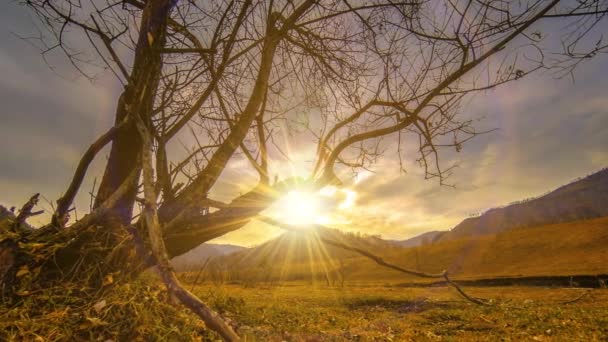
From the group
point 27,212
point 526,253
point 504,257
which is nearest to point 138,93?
point 27,212

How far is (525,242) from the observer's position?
37906mm

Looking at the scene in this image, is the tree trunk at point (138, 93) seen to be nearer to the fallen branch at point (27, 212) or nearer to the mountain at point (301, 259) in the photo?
the fallen branch at point (27, 212)

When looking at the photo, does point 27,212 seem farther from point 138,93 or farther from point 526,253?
point 526,253

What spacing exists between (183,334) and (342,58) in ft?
13.1

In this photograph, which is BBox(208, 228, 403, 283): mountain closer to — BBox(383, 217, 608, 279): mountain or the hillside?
the hillside

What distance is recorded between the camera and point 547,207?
11394 centimetres

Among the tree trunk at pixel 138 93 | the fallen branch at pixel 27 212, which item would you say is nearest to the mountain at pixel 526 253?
the tree trunk at pixel 138 93

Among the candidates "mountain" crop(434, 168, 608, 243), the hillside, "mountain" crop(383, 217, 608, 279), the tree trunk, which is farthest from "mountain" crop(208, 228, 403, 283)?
"mountain" crop(434, 168, 608, 243)

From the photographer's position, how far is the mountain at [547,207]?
339 feet

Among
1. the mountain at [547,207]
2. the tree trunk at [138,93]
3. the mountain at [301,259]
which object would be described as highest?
the mountain at [547,207]

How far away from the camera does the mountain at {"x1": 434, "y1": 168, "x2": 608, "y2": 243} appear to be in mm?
103287

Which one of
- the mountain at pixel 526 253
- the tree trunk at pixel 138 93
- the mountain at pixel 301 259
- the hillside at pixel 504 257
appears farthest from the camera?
the hillside at pixel 504 257

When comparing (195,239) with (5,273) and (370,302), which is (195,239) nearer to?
(5,273)

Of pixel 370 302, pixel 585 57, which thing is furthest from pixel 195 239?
pixel 370 302
